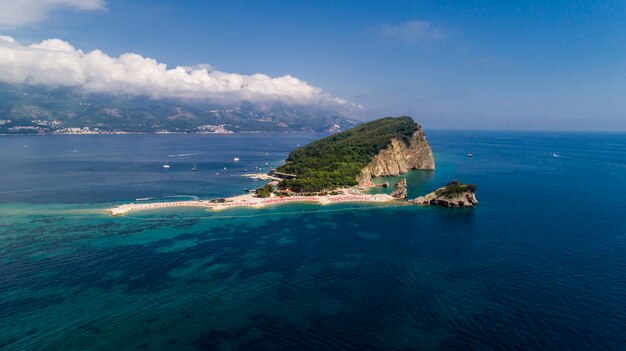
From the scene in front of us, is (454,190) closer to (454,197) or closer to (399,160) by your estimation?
(454,197)

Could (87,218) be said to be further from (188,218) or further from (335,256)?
(335,256)

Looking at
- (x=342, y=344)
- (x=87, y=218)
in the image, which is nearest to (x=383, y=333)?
(x=342, y=344)

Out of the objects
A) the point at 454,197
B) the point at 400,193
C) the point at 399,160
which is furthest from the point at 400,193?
the point at 399,160

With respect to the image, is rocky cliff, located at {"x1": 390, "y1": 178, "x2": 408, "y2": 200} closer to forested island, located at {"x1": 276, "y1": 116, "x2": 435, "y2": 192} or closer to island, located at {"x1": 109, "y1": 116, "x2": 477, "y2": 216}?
island, located at {"x1": 109, "y1": 116, "x2": 477, "y2": 216}

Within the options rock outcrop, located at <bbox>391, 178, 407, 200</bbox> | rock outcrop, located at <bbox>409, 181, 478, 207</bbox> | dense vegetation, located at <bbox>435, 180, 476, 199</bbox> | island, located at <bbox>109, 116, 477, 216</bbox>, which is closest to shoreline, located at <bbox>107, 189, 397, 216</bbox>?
island, located at <bbox>109, 116, 477, 216</bbox>

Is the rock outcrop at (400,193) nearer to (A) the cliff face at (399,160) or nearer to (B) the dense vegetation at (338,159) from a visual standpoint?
(B) the dense vegetation at (338,159)

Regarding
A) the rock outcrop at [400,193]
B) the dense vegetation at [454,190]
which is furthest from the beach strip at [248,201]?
the dense vegetation at [454,190]
